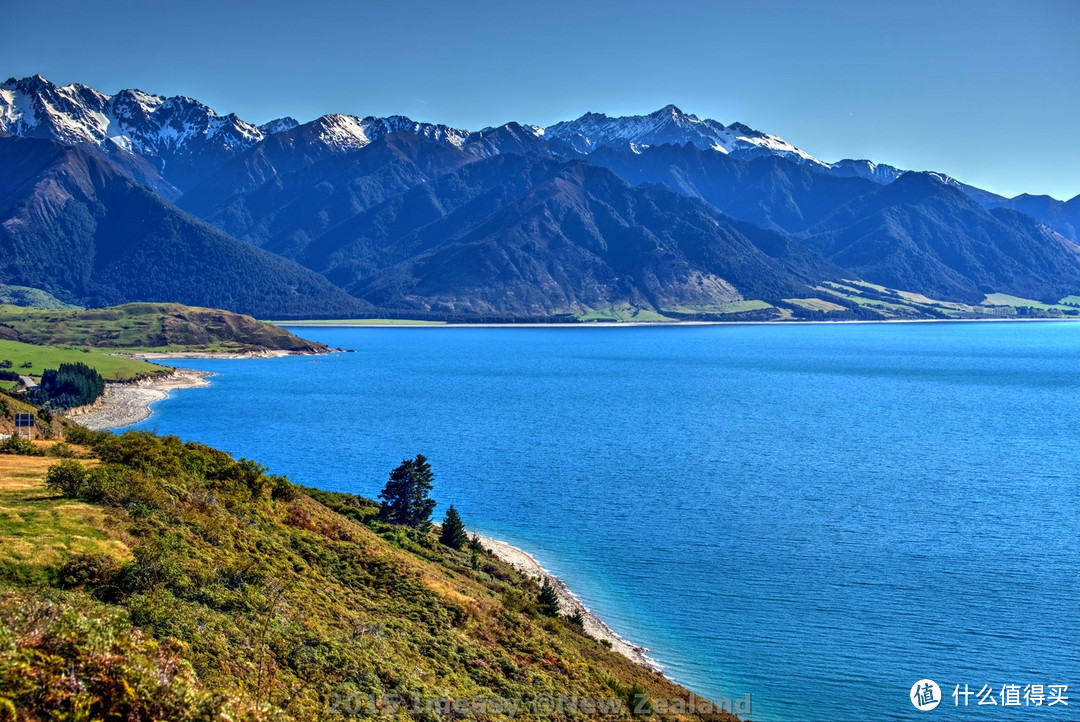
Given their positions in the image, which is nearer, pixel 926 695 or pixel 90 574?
pixel 90 574

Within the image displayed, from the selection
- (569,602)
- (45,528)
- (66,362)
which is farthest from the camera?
(66,362)

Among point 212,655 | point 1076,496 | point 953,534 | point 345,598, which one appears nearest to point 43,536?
point 212,655

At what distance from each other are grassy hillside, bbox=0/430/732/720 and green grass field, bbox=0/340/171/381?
115 meters

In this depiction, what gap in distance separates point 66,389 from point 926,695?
114m

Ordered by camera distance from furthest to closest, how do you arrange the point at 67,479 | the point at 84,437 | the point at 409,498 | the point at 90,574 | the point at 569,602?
the point at 409,498 < the point at 84,437 < the point at 569,602 < the point at 67,479 < the point at 90,574

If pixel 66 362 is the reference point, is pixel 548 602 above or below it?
above

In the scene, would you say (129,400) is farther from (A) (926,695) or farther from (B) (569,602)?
(A) (926,695)

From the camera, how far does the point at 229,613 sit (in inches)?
927

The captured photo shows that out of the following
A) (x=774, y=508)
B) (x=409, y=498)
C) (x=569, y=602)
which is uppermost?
(x=774, y=508)

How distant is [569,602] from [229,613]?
24.6 m

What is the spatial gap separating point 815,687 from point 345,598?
20645 millimetres

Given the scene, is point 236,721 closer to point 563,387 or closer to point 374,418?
point 374,418

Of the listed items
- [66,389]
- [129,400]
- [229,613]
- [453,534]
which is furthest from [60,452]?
[129,400]

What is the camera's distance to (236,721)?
14.2 metres
